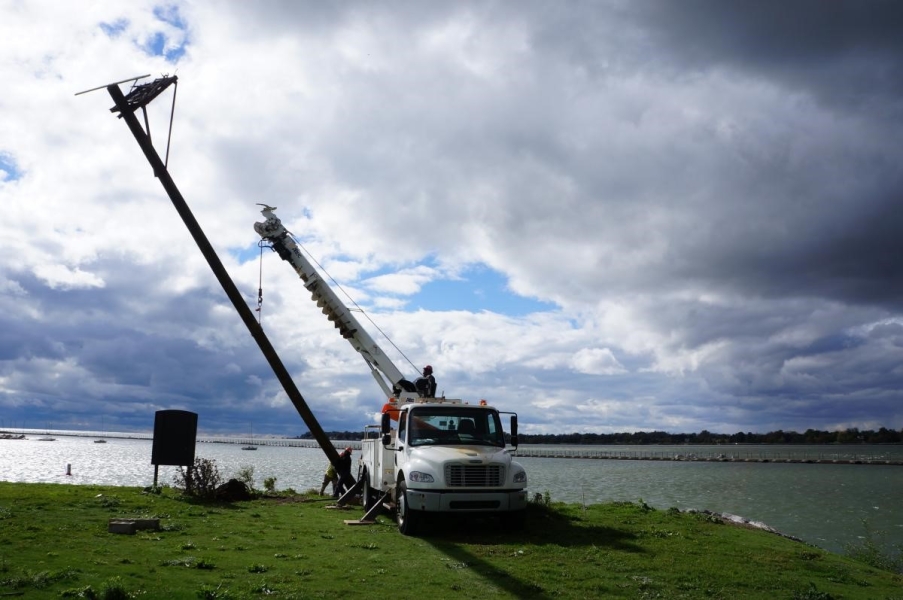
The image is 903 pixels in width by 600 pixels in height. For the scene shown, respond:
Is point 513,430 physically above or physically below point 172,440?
above

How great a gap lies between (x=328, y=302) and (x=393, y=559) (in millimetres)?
11944

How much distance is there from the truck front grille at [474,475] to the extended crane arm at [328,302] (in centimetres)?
755

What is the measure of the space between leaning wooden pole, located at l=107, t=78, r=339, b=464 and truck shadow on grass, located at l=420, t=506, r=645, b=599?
8.21m

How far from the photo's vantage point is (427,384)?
2075cm

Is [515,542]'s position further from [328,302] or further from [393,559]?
[328,302]

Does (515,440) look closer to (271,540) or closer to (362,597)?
(271,540)

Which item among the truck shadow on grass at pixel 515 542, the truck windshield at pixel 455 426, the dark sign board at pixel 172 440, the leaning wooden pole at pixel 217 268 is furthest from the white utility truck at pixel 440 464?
the dark sign board at pixel 172 440

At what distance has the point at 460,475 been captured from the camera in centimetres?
1521

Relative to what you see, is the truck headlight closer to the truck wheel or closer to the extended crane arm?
the truck wheel

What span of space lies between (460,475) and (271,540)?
4.19 metres

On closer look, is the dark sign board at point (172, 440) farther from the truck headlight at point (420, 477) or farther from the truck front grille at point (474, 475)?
the truck front grille at point (474, 475)

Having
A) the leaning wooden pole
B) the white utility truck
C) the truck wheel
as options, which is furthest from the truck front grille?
the leaning wooden pole

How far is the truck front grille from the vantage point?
15164mm

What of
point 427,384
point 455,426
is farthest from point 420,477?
point 427,384
